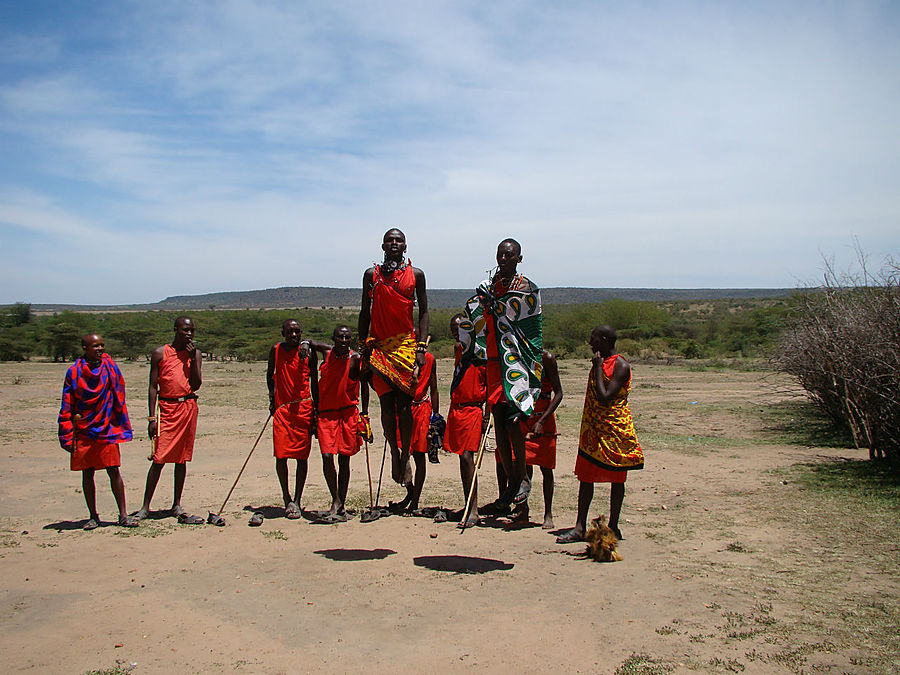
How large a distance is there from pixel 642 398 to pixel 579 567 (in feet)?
49.7

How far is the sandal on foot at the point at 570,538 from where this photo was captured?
251 inches

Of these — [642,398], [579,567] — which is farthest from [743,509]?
[642,398]

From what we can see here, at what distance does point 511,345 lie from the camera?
5.56 metres

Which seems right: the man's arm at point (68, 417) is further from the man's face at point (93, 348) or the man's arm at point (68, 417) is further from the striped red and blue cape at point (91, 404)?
the man's face at point (93, 348)

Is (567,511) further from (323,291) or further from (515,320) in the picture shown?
(323,291)

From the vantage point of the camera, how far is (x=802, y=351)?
12828 millimetres

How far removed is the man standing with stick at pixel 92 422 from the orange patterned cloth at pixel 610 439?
14.2 feet

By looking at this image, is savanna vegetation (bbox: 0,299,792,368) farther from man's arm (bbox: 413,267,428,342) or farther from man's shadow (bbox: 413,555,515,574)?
man's shadow (bbox: 413,555,515,574)

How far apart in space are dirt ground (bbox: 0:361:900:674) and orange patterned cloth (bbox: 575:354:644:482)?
72 cm

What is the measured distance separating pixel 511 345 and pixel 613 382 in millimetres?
1139

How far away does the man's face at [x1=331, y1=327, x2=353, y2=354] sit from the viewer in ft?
24.1

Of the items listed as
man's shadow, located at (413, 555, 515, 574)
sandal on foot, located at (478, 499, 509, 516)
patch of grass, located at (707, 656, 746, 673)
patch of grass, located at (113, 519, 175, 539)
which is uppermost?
patch of grass, located at (707, 656, 746, 673)

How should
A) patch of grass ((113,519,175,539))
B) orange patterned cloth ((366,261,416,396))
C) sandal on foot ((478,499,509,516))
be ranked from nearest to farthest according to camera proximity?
orange patterned cloth ((366,261,416,396)), patch of grass ((113,519,175,539)), sandal on foot ((478,499,509,516))

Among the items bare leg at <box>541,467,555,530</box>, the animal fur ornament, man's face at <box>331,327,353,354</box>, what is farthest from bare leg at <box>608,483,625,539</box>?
man's face at <box>331,327,353,354</box>
